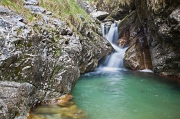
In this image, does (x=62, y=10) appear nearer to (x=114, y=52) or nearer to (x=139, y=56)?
(x=114, y=52)

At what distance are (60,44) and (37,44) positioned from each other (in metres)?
1.29

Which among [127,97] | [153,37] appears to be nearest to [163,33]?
[153,37]

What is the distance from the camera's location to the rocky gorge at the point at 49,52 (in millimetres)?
5190

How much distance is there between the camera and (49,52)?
22.9ft

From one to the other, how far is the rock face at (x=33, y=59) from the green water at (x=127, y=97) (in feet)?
3.72

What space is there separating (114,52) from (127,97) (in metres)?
7.12

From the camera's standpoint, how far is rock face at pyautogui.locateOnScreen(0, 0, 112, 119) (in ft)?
16.6

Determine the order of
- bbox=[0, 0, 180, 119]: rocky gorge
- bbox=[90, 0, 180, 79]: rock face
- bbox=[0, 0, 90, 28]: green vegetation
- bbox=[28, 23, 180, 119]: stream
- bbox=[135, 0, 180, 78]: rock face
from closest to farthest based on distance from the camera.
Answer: bbox=[0, 0, 180, 119]: rocky gorge
bbox=[28, 23, 180, 119]: stream
bbox=[0, 0, 90, 28]: green vegetation
bbox=[135, 0, 180, 78]: rock face
bbox=[90, 0, 180, 79]: rock face

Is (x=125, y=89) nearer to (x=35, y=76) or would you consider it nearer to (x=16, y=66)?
(x=35, y=76)

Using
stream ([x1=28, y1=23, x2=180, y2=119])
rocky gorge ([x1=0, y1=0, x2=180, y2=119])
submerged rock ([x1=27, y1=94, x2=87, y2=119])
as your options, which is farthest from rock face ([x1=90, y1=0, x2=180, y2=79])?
submerged rock ([x1=27, y1=94, x2=87, y2=119])

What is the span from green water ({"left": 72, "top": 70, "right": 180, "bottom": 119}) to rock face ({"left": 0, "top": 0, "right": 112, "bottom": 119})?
3.72 ft

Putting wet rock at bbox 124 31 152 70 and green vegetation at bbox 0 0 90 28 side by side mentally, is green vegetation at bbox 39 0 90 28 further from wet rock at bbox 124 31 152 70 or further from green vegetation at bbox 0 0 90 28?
wet rock at bbox 124 31 152 70

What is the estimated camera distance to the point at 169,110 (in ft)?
21.2

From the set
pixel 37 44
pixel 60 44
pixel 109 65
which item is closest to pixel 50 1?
pixel 60 44
